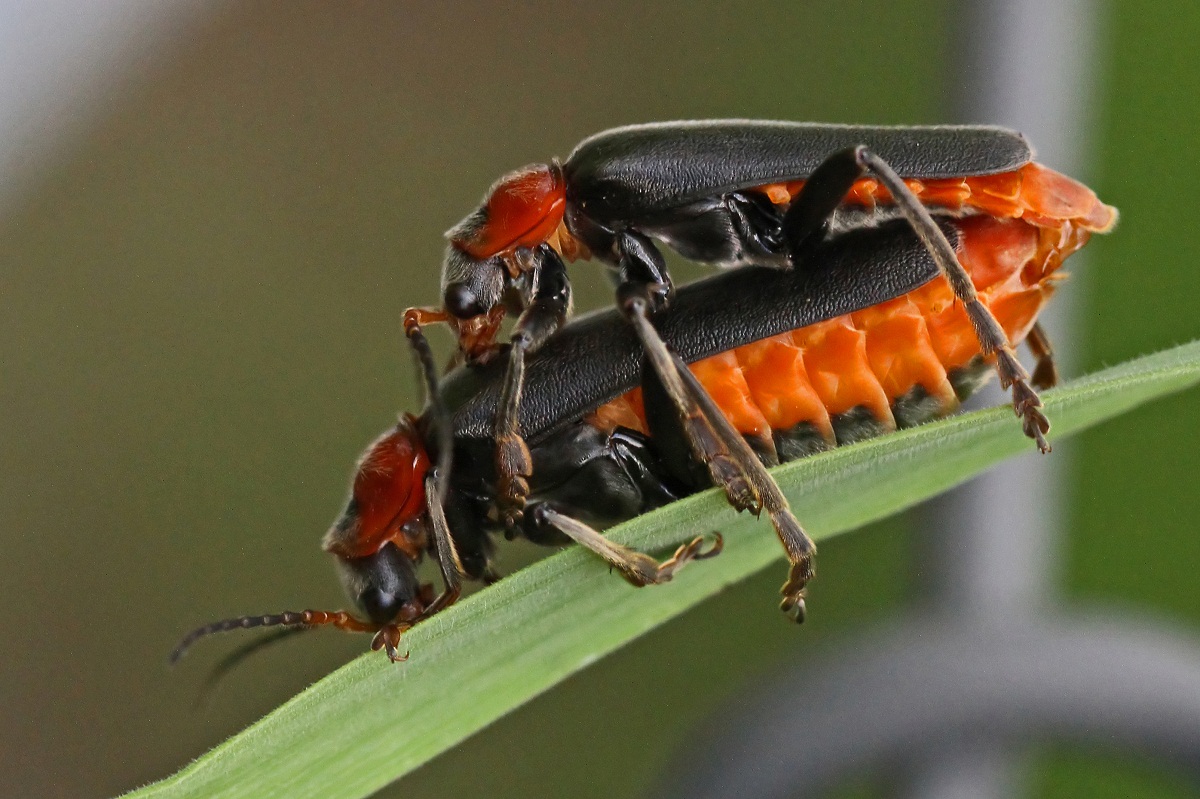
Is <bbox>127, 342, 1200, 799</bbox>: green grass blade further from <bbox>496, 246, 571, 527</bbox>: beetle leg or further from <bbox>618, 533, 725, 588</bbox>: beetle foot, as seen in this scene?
<bbox>496, 246, 571, 527</bbox>: beetle leg

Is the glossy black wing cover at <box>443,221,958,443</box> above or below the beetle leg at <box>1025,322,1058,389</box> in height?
above

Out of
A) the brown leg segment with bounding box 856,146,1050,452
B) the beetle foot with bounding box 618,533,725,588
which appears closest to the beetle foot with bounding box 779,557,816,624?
the beetle foot with bounding box 618,533,725,588

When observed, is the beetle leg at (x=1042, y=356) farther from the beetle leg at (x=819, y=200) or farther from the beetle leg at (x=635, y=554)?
the beetle leg at (x=635, y=554)

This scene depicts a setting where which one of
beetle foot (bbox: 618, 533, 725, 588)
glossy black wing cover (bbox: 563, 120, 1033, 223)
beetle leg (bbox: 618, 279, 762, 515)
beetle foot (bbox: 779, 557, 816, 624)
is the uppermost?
glossy black wing cover (bbox: 563, 120, 1033, 223)

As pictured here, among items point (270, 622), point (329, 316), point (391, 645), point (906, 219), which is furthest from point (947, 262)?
point (329, 316)

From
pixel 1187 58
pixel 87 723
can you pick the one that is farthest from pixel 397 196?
pixel 1187 58

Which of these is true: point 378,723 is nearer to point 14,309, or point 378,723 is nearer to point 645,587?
point 645,587
